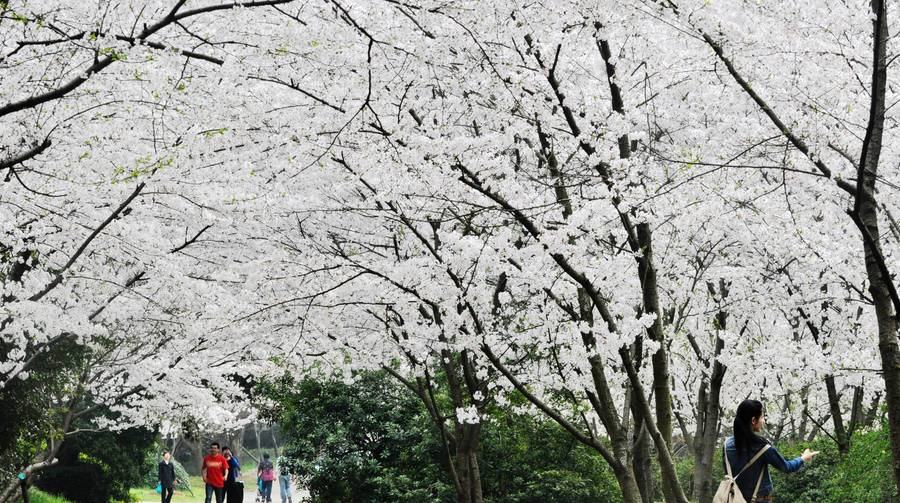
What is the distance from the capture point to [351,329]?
→ 39.5 feet

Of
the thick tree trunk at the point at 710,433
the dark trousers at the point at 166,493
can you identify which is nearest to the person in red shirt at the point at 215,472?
the dark trousers at the point at 166,493

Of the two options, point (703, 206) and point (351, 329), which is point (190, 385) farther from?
point (703, 206)

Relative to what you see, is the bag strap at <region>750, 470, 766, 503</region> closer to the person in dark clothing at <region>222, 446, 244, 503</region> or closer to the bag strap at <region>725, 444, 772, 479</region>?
the bag strap at <region>725, 444, 772, 479</region>

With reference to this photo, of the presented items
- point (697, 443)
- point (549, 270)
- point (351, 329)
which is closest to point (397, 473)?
point (351, 329)

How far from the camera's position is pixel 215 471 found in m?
16.6

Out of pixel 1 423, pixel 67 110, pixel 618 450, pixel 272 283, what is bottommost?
pixel 618 450

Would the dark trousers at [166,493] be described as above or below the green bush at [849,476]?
above

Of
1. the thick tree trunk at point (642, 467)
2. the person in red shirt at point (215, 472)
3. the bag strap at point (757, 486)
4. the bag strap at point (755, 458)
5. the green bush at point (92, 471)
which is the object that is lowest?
the bag strap at point (757, 486)

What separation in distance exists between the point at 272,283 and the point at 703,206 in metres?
4.68

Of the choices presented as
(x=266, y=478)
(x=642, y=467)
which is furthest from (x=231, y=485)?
(x=642, y=467)

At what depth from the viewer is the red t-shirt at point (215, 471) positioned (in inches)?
649

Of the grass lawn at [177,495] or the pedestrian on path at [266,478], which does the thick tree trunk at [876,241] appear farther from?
the grass lawn at [177,495]

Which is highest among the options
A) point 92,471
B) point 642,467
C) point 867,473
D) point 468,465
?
point 92,471

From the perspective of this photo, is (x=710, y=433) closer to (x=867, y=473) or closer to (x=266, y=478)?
(x=867, y=473)
